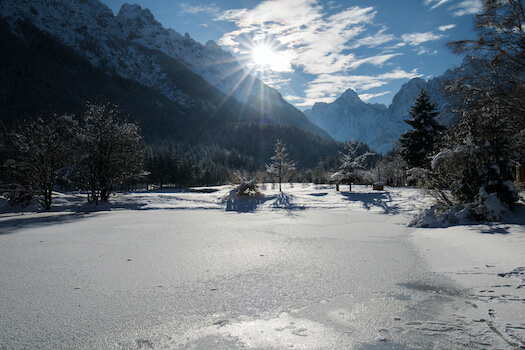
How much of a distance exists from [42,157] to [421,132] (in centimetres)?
2819

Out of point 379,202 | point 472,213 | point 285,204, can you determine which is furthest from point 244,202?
point 472,213

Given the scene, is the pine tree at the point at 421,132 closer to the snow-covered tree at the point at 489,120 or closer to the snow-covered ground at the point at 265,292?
the snow-covered tree at the point at 489,120

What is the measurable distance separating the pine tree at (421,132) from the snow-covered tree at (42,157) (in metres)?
26.0

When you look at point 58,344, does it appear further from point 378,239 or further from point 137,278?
point 378,239

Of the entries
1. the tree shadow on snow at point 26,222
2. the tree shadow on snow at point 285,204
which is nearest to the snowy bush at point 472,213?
the tree shadow on snow at point 285,204

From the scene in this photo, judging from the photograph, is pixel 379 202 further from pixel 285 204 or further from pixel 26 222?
pixel 26 222

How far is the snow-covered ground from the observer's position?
8.05 feet

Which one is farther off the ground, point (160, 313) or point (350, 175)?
point (350, 175)

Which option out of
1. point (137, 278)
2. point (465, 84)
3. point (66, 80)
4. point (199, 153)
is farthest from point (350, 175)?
point (66, 80)

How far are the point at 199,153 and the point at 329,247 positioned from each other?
128 m

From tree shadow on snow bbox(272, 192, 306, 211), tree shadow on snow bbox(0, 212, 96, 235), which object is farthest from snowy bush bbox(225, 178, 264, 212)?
tree shadow on snow bbox(0, 212, 96, 235)

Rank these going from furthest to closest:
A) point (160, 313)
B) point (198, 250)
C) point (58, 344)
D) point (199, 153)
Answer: point (199, 153) → point (198, 250) → point (160, 313) → point (58, 344)

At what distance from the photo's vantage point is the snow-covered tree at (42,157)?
46.7ft

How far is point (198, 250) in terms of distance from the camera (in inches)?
222
